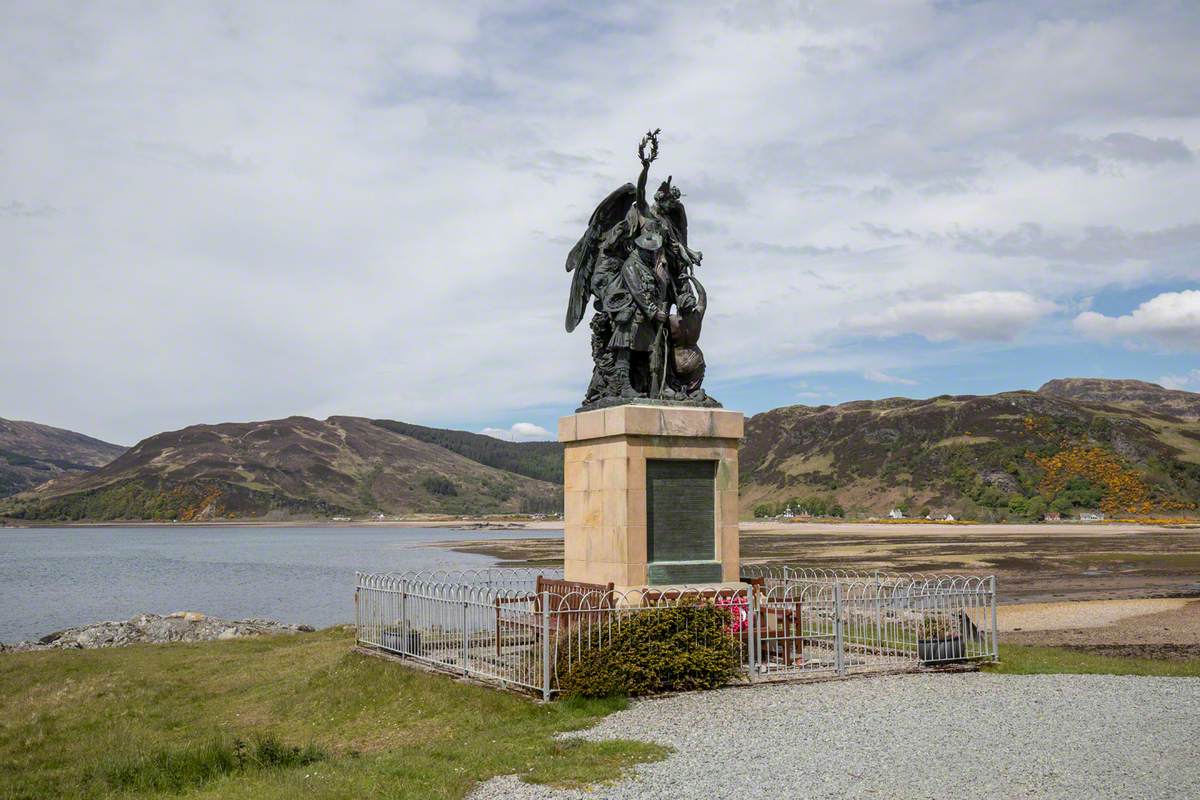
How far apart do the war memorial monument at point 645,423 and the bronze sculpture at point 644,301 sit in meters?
0.02

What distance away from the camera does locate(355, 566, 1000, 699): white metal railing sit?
12.5 m

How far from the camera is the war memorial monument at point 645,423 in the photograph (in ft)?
47.6

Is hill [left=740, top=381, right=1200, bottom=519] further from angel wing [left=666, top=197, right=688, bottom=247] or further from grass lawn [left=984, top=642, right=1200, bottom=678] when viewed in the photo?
angel wing [left=666, top=197, right=688, bottom=247]

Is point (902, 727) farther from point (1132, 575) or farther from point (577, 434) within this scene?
point (1132, 575)

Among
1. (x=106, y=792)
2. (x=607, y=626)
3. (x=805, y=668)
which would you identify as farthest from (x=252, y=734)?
(x=805, y=668)

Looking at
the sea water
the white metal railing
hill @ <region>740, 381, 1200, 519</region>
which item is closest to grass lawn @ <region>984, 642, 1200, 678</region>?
the white metal railing

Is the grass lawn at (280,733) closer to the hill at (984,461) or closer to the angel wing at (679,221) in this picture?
the angel wing at (679,221)

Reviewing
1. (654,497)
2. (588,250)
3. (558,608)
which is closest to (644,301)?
(588,250)

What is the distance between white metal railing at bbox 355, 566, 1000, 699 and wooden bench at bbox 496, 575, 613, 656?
0.02 meters

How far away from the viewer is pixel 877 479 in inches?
5285

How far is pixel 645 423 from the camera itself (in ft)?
47.7

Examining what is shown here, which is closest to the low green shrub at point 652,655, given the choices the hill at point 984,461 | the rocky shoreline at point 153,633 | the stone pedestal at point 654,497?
the stone pedestal at point 654,497

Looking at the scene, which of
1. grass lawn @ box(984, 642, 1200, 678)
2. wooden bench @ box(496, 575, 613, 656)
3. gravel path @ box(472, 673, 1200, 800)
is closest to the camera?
gravel path @ box(472, 673, 1200, 800)

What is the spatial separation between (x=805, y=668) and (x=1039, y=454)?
11917 centimetres
